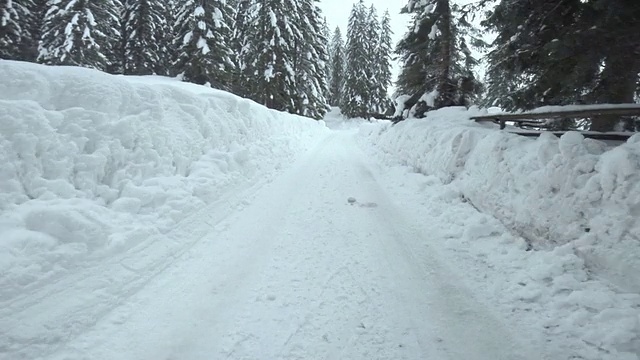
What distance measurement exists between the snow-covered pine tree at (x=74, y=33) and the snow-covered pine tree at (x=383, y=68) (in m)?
30.1

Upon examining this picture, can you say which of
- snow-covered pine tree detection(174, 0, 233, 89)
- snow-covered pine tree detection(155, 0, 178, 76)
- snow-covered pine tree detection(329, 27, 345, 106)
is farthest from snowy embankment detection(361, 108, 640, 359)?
snow-covered pine tree detection(329, 27, 345, 106)

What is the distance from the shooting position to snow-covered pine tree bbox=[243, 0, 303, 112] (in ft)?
77.8

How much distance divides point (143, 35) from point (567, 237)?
33.6 metres

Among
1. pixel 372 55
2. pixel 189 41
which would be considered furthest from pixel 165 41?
pixel 372 55

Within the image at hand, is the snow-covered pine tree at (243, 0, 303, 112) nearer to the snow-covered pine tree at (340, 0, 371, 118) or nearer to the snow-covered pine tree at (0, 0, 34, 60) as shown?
the snow-covered pine tree at (0, 0, 34, 60)

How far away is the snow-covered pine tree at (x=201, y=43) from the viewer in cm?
2145

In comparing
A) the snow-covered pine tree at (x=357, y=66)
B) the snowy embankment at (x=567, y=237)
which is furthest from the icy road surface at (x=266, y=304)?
the snow-covered pine tree at (x=357, y=66)

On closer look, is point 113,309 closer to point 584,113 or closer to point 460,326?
point 460,326

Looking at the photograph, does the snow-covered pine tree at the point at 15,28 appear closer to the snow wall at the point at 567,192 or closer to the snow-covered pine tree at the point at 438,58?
the snow-covered pine tree at the point at 438,58

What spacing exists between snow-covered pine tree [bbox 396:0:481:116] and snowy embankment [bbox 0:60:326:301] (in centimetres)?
956

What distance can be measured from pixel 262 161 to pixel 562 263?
776cm

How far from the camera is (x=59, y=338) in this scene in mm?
2787

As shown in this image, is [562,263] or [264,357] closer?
[264,357]

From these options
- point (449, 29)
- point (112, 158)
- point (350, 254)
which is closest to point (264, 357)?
point (350, 254)
